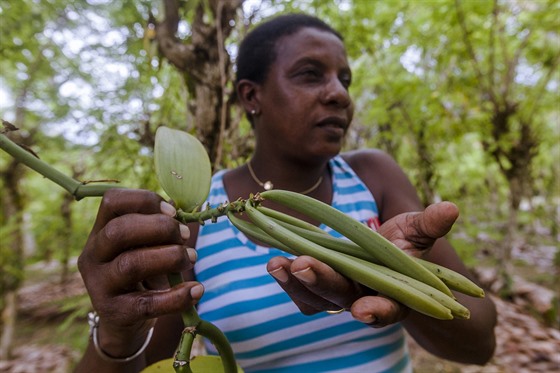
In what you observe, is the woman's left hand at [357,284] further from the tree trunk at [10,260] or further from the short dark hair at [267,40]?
the tree trunk at [10,260]

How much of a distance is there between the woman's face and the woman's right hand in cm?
46

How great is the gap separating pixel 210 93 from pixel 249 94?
0.76ft

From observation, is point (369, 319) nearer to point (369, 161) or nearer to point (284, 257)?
point (284, 257)

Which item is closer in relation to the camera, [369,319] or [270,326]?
[369,319]

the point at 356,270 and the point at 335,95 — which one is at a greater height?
the point at 335,95

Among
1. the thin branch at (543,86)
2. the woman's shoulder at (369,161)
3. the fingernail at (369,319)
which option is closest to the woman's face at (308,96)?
the woman's shoulder at (369,161)

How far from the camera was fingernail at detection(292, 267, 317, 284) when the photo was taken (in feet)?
1.27

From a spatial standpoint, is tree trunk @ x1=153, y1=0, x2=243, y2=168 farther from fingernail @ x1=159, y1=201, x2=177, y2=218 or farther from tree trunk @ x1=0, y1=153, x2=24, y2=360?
tree trunk @ x1=0, y1=153, x2=24, y2=360

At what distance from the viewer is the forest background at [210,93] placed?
1.18 meters

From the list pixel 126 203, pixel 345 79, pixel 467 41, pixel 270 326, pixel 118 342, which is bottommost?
pixel 270 326

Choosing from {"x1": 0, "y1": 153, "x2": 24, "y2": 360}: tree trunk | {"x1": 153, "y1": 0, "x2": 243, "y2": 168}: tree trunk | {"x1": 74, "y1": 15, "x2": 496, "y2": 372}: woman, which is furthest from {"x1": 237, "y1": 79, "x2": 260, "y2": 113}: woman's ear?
{"x1": 0, "y1": 153, "x2": 24, "y2": 360}: tree trunk

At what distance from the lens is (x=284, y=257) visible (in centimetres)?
46

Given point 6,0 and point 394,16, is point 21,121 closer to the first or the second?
point 6,0

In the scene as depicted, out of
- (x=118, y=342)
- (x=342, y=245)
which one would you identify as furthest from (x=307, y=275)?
(x=118, y=342)
